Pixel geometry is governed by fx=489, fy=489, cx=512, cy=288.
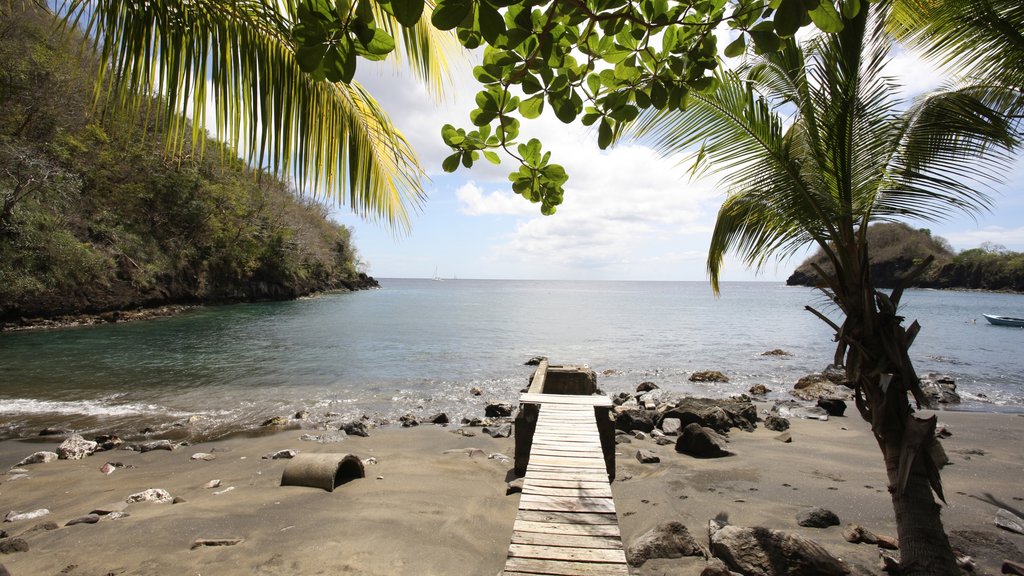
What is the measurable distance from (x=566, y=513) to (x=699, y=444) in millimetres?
4927

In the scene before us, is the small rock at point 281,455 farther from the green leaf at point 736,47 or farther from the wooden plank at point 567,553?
the green leaf at point 736,47

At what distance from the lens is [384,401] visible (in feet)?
43.0

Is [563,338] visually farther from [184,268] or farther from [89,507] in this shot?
[184,268]

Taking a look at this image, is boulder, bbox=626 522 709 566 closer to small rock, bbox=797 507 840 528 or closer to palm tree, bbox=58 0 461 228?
small rock, bbox=797 507 840 528

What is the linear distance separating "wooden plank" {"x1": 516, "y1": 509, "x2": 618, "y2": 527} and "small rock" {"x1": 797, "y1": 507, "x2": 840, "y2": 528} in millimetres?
2653

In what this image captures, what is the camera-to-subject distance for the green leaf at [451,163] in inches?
64.9

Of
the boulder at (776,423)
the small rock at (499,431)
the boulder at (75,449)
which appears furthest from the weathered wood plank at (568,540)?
the boulder at (75,449)

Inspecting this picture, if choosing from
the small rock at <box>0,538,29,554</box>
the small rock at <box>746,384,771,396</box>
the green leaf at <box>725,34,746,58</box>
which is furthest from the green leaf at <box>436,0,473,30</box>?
the small rock at <box>746,384,771,396</box>

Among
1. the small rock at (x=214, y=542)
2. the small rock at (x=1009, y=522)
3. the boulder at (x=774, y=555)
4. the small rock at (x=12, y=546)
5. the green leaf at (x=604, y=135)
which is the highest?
the green leaf at (x=604, y=135)

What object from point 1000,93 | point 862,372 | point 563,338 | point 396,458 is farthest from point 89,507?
point 563,338

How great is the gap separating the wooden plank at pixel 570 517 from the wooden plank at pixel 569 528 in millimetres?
35

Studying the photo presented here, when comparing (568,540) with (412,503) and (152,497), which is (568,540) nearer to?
(412,503)

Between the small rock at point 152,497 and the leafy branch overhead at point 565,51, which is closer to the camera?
the leafy branch overhead at point 565,51

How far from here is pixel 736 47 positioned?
5.33 feet
